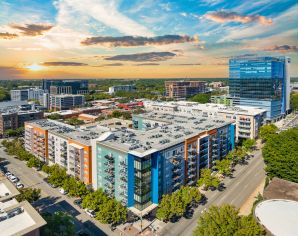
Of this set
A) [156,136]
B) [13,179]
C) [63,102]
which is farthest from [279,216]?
[63,102]

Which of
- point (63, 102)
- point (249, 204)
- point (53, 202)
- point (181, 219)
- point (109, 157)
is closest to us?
point (181, 219)

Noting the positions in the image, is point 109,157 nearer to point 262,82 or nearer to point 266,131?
point 266,131

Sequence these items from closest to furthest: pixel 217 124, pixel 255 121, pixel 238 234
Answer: pixel 238 234 < pixel 217 124 < pixel 255 121

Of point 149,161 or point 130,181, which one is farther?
point 149,161

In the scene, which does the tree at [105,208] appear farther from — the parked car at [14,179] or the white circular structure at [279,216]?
the parked car at [14,179]

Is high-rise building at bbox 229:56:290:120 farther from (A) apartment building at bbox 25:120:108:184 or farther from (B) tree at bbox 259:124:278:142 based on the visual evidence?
(A) apartment building at bbox 25:120:108:184

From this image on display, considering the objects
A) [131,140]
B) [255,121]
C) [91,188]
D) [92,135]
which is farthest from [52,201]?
[255,121]

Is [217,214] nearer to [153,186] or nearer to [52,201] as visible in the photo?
[153,186]
